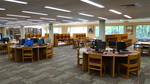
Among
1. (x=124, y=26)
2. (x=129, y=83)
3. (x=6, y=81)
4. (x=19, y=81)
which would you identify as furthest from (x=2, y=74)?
(x=124, y=26)

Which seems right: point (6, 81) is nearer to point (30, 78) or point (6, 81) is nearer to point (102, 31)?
point (30, 78)

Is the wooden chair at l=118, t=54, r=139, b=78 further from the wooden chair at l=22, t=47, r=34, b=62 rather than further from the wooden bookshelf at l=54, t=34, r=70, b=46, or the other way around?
the wooden bookshelf at l=54, t=34, r=70, b=46

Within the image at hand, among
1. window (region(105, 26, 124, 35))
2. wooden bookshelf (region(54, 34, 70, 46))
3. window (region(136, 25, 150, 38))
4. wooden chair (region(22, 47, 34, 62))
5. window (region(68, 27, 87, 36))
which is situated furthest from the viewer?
window (region(68, 27, 87, 36))

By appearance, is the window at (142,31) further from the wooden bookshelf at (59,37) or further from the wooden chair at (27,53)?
the wooden chair at (27,53)

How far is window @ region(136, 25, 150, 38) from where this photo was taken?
1477 cm

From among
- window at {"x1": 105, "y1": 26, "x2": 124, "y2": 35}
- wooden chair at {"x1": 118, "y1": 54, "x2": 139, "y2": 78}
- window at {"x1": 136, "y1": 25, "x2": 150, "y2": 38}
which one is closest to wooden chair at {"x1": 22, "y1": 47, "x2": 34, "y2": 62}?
wooden chair at {"x1": 118, "y1": 54, "x2": 139, "y2": 78}

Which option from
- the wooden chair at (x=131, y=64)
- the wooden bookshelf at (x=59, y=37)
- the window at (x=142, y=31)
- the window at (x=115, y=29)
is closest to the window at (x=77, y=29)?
the window at (x=115, y=29)

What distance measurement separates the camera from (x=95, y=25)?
17.9 meters

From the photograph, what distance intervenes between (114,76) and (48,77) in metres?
2.35

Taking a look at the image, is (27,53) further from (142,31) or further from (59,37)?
(142,31)

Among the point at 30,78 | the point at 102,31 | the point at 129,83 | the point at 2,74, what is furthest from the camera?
the point at 102,31

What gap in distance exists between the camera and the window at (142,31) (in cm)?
1477

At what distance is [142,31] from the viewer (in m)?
15.0

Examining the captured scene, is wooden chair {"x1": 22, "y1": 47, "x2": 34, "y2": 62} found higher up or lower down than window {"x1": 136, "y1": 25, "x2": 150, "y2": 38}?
lower down
